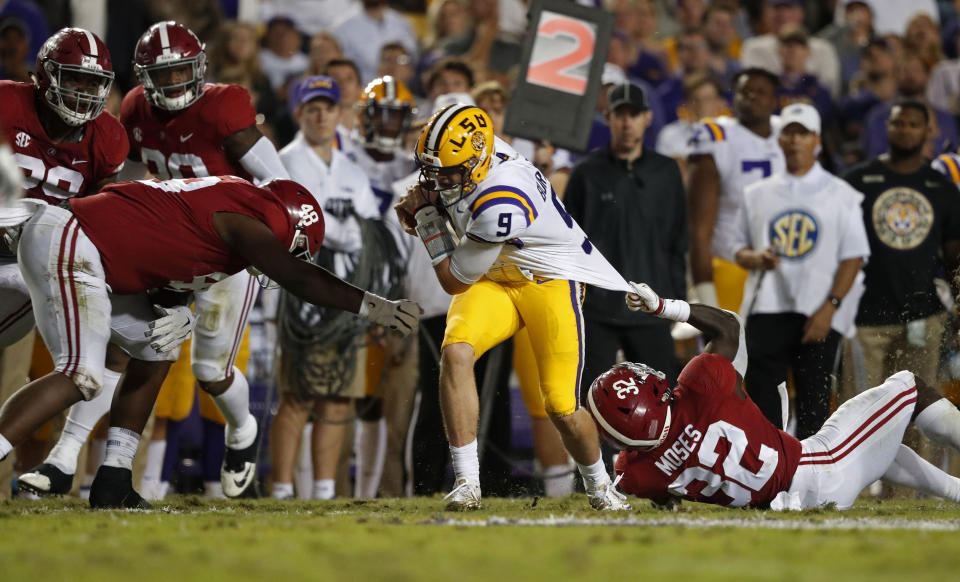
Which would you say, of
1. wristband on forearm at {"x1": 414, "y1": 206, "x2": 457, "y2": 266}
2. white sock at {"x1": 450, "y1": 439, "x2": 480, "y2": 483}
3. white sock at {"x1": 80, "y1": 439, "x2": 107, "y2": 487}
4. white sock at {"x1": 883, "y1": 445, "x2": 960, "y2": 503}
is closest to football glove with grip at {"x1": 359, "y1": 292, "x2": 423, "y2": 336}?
wristband on forearm at {"x1": 414, "y1": 206, "x2": 457, "y2": 266}

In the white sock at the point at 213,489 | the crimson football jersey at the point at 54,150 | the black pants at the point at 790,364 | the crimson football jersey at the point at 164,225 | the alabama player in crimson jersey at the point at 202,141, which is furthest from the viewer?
the white sock at the point at 213,489

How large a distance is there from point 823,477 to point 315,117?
376 centimetres

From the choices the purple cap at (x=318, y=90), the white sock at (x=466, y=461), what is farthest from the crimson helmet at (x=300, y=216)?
the purple cap at (x=318, y=90)

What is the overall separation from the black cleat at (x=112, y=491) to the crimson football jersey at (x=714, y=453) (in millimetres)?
2110

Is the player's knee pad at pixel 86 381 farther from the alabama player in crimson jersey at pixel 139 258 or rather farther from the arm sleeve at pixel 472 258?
the arm sleeve at pixel 472 258

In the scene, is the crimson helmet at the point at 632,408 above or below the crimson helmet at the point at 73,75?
below

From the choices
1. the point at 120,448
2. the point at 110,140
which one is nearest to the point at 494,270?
the point at 120,448

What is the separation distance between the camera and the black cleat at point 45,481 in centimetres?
523

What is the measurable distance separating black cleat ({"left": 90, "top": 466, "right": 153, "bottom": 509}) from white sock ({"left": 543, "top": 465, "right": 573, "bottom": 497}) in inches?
96.5

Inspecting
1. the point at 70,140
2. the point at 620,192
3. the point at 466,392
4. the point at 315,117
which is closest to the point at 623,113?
the point at 620,192

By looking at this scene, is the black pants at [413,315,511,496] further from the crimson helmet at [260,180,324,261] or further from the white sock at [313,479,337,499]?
the crimson helmet at [260,180,324,261]

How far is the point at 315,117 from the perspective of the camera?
770 cm

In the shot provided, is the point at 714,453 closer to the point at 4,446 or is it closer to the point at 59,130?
the point at 4,446

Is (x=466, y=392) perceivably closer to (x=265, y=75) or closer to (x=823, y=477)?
(x=823, y=477)
